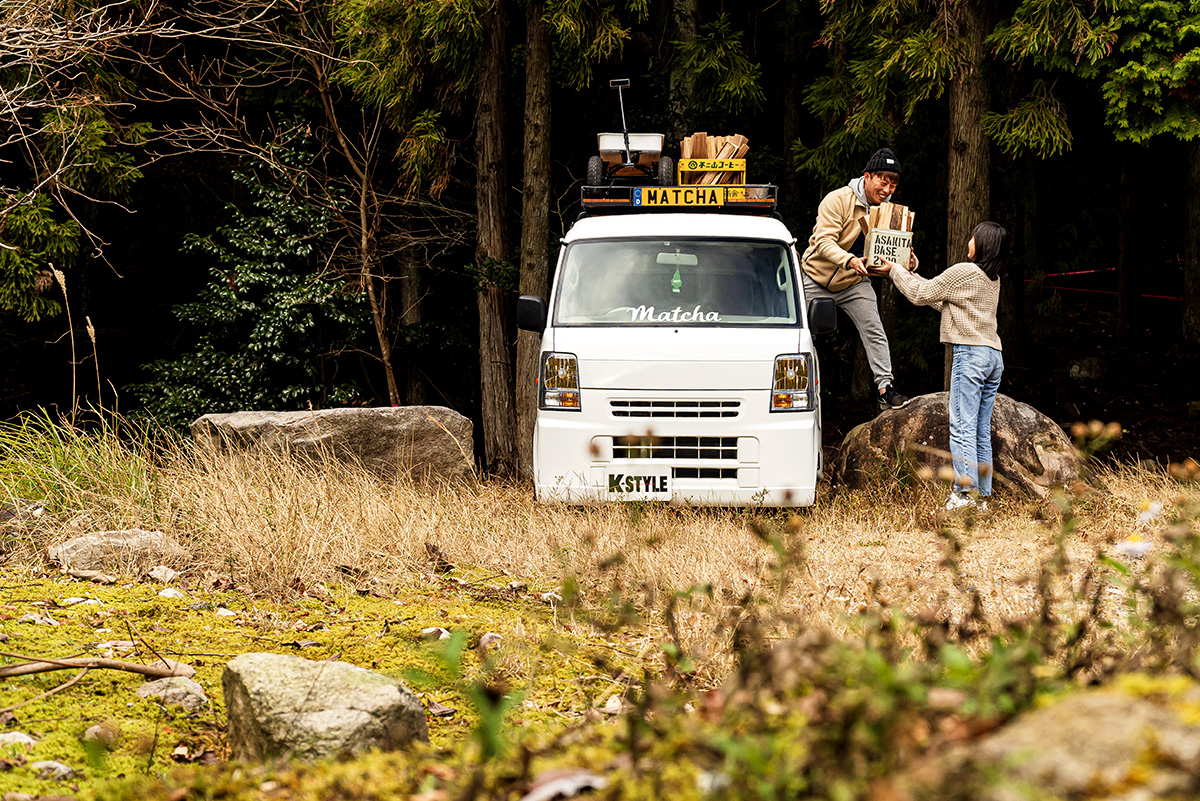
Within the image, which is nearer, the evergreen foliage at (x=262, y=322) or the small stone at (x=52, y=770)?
the small stone at (x=52, y=770)

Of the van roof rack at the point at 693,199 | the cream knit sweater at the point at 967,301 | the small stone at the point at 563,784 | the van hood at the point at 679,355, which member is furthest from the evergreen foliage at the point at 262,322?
the small stone at the point at 563,784

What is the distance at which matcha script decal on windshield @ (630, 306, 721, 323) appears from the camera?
7.96 metres

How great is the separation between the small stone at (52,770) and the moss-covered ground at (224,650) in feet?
0.10

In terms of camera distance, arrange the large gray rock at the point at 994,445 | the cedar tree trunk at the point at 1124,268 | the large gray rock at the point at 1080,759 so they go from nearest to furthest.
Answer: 1. the large gray rock at the point at 1080,759
2. the large gray rock at the point at 994,445
3. the cedar tree trunk at the point at 1124,268

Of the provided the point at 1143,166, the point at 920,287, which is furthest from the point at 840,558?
the point at 1143,166

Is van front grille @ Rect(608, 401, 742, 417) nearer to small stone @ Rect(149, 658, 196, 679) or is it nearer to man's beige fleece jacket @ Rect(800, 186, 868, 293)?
man's beige fleece jacket @ Rect(800, 186, 868, 293)

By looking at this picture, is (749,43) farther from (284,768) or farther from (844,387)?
(284,768)

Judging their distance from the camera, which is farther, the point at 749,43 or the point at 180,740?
the point at 749,43

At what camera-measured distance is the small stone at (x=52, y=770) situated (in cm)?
293

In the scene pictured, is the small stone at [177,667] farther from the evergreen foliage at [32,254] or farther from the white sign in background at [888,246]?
the evergreen foliage at [32,254]

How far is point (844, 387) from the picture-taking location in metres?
19.7

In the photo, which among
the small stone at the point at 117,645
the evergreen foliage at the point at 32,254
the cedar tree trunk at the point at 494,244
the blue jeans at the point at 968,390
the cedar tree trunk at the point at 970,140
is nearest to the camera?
the small stone at the point at 117,645

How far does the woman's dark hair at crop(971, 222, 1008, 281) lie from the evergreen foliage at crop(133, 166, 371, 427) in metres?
9.32

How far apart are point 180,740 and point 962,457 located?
6.11 meters
